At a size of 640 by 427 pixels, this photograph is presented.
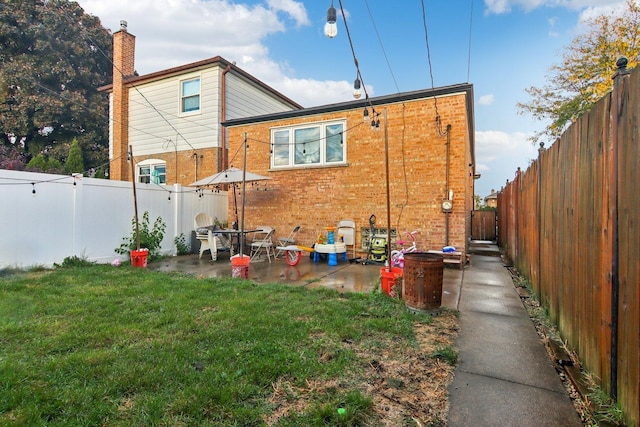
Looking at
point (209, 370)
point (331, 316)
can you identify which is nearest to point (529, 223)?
point (331, 316)

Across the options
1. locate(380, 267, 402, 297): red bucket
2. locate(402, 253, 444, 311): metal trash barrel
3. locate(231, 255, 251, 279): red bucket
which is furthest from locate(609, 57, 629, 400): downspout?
locate(231, 255, 251, 279): red bucket

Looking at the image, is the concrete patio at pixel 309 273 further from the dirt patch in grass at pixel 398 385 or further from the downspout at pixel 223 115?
the downspout at pixel 223 115

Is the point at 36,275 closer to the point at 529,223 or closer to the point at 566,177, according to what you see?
the point at 566,177

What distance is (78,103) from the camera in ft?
62.1

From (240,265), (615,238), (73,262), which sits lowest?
(73,262)

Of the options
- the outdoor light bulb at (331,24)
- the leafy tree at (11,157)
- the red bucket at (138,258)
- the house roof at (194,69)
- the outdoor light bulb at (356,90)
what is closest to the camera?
the outdoor light bulb at (331,24)

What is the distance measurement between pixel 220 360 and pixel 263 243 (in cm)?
591

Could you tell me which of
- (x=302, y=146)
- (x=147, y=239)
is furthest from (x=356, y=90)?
(x=147, y=239)

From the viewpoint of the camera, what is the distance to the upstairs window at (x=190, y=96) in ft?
40.2

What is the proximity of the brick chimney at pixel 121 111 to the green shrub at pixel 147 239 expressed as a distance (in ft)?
19.9

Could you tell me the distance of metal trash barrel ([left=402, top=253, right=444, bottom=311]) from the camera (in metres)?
4.02

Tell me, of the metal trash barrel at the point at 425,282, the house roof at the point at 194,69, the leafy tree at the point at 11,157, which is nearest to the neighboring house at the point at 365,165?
the house roof at the point at 194,69

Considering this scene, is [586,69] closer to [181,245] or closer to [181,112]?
[181,112]

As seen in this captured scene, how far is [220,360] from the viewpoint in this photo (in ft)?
8.95
